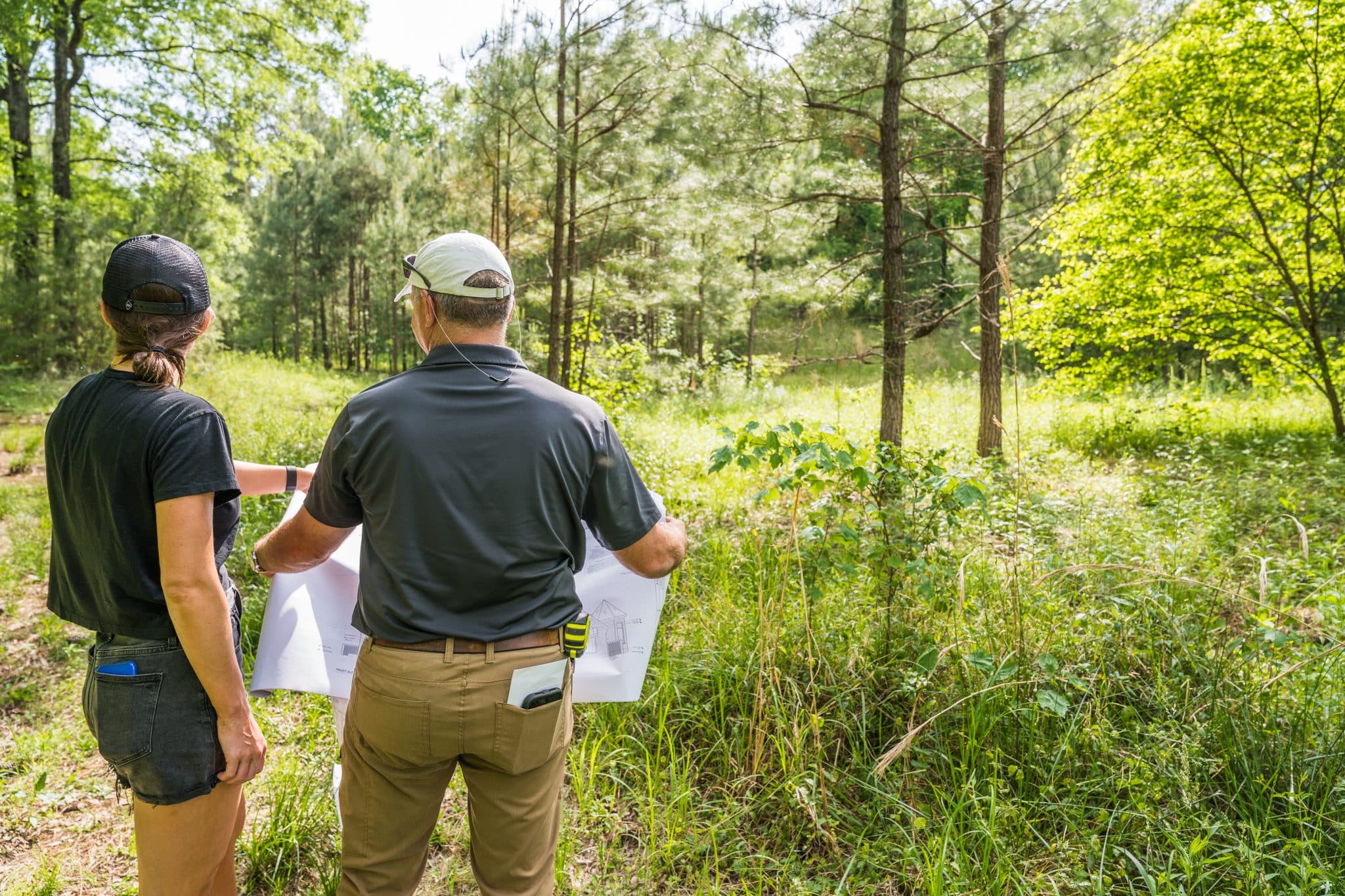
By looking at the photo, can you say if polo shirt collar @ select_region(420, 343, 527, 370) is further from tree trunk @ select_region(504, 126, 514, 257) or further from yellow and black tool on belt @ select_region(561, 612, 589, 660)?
tree trunk @ select_region(504, 126, 514, 257)

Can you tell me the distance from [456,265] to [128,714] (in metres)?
1.19

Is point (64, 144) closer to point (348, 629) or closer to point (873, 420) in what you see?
point (873, 420)

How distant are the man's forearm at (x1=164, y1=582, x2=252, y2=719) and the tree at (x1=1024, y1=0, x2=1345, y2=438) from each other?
29.6 feet

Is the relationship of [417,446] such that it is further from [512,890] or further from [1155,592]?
[1155,592]

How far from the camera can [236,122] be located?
1305 centimetres

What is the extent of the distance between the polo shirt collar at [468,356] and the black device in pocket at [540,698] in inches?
28.7

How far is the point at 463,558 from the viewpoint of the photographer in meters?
1.48

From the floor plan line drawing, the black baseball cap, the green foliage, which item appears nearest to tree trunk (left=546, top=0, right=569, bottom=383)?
the green foliage

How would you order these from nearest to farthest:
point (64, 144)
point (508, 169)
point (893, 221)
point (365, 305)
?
point (893, 221) < point (508, 169) < point (64, 144) < point (365, 305)

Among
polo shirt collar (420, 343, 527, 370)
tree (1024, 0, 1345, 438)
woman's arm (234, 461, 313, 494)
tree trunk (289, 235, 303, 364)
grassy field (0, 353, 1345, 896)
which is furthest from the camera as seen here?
tree trunk (289, 235, 303, 364)

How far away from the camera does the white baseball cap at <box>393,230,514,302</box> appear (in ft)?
5.16

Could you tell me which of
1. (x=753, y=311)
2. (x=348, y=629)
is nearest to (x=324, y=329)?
(x=753, y=311)

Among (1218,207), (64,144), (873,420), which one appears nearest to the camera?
(1218,207)

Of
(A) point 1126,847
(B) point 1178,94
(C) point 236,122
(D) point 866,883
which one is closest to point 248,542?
(D) point 866,883
